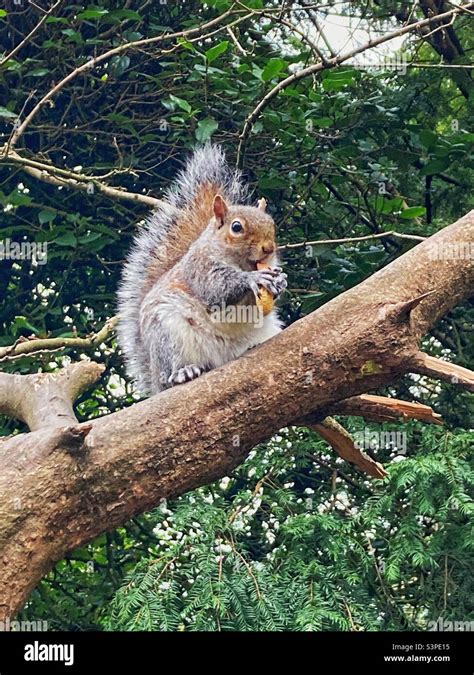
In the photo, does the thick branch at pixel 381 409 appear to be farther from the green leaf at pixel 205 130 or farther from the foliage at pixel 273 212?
the green leaf at pixel 205 130

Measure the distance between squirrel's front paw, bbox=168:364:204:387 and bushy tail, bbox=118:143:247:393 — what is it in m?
0.37

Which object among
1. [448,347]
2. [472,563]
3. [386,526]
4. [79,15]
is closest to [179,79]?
[79,15]

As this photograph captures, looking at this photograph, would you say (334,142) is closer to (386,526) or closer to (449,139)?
(449,139)

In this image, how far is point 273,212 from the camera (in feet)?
10.0

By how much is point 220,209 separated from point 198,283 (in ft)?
0.70

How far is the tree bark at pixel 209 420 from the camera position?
1.67 metres

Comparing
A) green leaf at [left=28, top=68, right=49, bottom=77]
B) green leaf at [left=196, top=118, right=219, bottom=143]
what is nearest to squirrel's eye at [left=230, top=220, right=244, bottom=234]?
green leaf at [left=196, top=118, right=219, bottom=143]

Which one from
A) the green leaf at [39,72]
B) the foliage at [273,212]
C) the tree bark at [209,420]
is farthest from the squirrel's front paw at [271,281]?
the green leaf at [39,72]

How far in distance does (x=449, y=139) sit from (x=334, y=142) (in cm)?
41

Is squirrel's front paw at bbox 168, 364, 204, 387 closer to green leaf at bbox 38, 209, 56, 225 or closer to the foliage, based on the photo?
the foliage

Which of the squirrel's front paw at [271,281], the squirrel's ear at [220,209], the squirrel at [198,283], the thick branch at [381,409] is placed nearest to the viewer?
the thick branch at [381,409]

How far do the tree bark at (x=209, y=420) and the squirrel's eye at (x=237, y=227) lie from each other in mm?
473

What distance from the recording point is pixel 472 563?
241cm

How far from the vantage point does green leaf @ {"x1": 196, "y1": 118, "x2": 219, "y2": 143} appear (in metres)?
2.55
